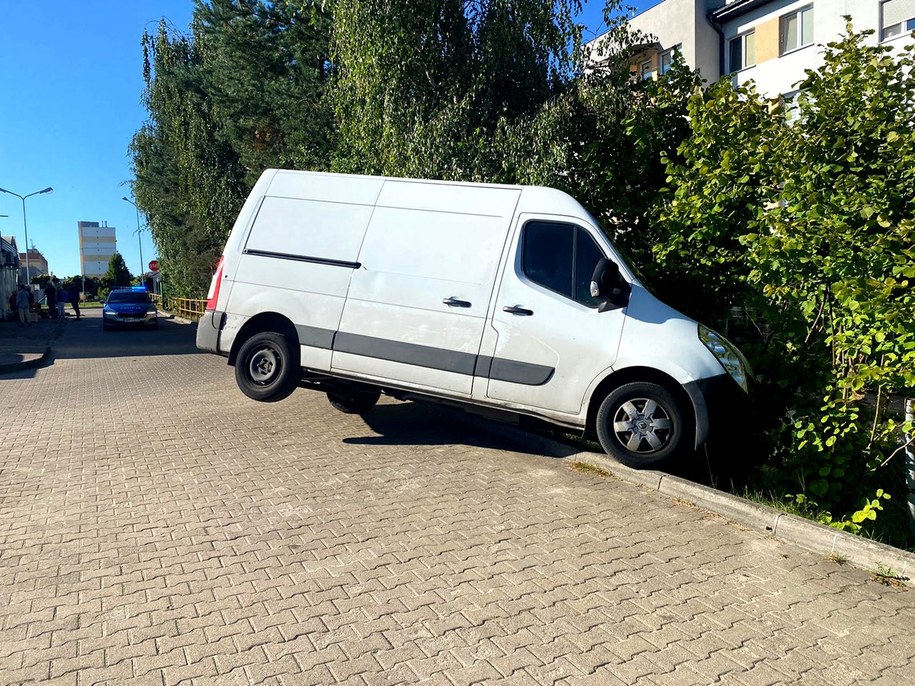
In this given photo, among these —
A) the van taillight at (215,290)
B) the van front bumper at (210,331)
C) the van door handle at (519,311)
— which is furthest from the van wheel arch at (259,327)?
the van door handle at (519,311)

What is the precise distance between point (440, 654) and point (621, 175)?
249 inches

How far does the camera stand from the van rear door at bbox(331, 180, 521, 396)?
260 inches

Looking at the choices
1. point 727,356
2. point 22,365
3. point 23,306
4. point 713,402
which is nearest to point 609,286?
point 727,356

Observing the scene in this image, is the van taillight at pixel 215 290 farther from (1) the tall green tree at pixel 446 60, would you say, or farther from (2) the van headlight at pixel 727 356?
(2) the van headlight at pixel 727 356

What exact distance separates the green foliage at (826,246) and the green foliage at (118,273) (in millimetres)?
94869

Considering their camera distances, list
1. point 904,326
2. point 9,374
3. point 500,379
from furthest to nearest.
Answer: point 9,374, point 500,379, point 904,326

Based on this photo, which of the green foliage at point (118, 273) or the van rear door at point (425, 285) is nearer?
the van rear door at point (425, 285)

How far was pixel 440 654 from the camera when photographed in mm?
3277

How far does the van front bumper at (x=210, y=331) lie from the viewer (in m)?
7.49

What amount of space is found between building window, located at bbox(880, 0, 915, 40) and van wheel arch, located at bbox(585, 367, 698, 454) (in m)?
21.2

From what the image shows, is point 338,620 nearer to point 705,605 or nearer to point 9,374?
point 705,605

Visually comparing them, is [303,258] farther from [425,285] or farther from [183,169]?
[183,169]

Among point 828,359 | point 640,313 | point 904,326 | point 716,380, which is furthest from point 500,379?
point 904,326

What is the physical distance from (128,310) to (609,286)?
26374 millimetres
